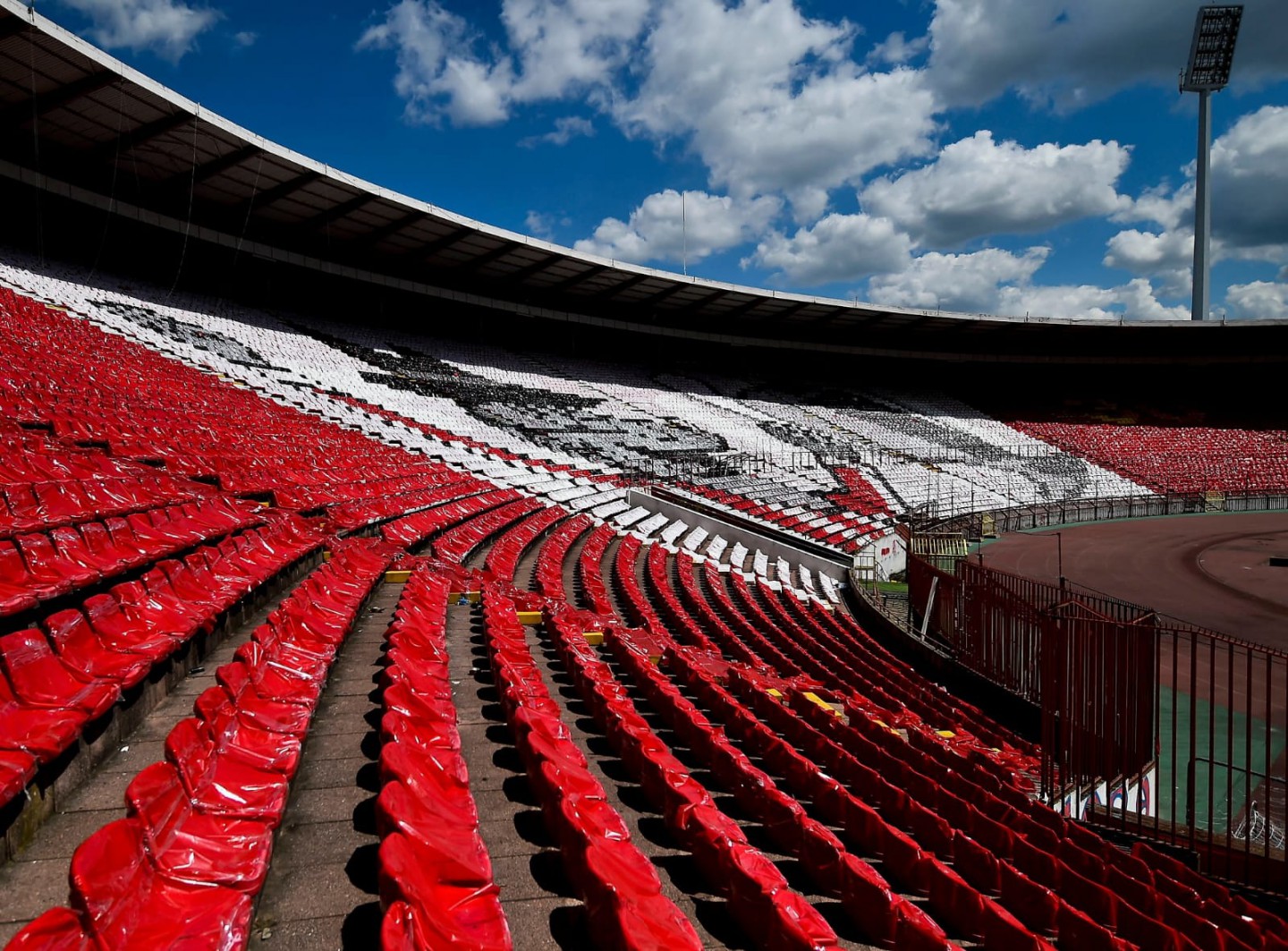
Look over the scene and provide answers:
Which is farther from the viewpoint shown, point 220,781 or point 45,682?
point 45,682

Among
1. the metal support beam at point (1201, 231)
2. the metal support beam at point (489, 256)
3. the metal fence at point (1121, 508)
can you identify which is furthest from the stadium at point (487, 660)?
the metal support beam at point (1201, 231)

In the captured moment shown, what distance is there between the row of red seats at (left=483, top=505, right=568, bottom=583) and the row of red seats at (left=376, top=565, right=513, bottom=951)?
6.06 m

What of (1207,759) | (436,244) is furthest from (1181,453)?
(1207,759)

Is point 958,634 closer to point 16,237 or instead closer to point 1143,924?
point 1143,924

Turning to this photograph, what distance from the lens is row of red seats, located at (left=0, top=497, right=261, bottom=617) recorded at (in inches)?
163

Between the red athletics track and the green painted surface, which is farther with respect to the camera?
the red athletics track

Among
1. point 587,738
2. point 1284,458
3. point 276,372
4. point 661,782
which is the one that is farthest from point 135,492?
point 1284,458

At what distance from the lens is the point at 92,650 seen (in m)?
3.85

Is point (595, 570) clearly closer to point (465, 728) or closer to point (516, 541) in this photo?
point (516, 541)

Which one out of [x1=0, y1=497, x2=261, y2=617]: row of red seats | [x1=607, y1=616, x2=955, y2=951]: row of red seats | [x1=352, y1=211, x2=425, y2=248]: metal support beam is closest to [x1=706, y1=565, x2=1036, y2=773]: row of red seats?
[x1=607, y1=616, x2=955, y2=951]: row of red seats

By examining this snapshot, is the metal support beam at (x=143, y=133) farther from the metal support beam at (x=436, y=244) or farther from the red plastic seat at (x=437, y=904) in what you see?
the red plastic seat at (x=437, y=904)

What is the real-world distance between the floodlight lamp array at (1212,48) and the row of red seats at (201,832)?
239 ft

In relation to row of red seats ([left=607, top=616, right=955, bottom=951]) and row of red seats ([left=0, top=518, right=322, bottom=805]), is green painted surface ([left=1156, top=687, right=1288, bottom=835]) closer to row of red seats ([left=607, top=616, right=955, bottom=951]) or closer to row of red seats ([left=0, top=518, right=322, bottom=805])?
row of red seats ([left=607, top=616, right=955, bottom=951])

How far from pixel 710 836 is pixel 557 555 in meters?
9.73
